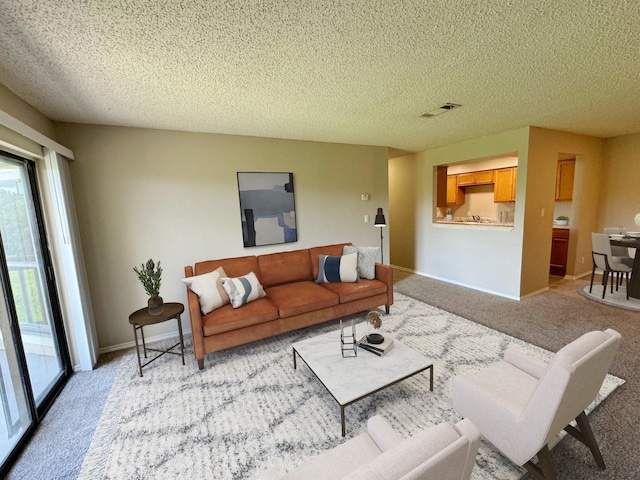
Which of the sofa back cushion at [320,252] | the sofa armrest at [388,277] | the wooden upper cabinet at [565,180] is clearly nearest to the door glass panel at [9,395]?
the sofa back cushion at [320,252]

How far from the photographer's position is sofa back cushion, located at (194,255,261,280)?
3.21 m

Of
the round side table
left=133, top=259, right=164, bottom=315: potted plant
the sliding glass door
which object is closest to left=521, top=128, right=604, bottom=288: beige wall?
the round side table

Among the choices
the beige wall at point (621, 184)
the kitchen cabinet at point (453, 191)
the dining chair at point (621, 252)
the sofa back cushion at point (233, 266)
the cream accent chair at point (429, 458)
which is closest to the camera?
the cream accent chair at point (429, 458)

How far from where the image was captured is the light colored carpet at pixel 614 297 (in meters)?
3.56

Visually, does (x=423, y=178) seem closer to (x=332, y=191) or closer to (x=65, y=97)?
(x=332, y=191)

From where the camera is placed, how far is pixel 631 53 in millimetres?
1843

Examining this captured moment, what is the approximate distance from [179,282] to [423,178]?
4.53 meters

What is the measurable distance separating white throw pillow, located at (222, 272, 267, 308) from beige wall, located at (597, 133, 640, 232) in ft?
20.2

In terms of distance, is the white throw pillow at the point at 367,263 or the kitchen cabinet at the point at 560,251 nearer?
the white throw pillow at the point at 367,263

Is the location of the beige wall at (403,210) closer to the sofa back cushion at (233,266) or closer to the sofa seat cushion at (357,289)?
the sofa seat cushion at (357,289)

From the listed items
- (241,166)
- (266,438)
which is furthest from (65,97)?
(266,438)

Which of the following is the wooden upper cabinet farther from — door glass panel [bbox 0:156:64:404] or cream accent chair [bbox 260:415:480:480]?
door glass panel [bbox 0:156:64:404]

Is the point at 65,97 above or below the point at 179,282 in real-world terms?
above

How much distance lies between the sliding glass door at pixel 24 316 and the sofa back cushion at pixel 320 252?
270cm
